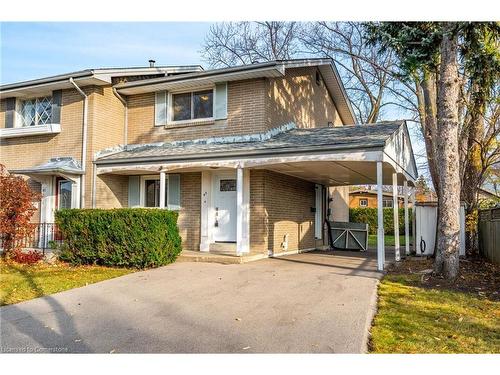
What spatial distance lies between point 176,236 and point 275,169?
362 centimetres

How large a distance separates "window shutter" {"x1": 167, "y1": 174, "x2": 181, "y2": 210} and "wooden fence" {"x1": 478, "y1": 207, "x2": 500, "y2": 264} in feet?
29.8

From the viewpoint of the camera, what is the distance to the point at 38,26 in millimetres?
7758

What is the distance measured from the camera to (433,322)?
5.85 metres

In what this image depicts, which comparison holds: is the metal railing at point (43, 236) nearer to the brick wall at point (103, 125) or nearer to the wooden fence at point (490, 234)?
the brick wall at point (103, 125)

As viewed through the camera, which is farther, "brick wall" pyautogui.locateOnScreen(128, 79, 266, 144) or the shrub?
"brick wall" pyautogui.locateOnScreen(128, 79, 266, 144)

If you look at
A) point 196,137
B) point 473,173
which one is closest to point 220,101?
point 196,137

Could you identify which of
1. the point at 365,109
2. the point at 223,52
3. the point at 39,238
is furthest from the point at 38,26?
the point at 365,109

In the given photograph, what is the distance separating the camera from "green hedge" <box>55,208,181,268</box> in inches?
400

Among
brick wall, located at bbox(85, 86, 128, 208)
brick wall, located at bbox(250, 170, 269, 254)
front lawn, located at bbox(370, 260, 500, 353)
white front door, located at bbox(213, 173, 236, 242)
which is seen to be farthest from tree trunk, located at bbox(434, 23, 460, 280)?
brick wall, located at bbox(85, 86, 128, 208)

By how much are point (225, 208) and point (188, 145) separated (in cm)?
238

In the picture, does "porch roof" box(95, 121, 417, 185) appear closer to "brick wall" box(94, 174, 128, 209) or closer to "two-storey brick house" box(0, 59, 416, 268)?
"two-storey brick house" box(0, 59, 416, 268)

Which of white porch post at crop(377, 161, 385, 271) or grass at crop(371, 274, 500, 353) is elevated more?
white porch post at crop(377, 161, 385, 271)

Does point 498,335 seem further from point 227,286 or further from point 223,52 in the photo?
point 223,52

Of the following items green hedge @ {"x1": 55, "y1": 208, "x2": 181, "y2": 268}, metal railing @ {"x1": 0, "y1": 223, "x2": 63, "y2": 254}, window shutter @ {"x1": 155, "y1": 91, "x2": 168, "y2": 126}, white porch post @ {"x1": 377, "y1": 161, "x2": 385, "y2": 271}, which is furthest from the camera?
window shutter @ {"x1": 155, "y1": 91, "x2": 168, "y2": 126}
